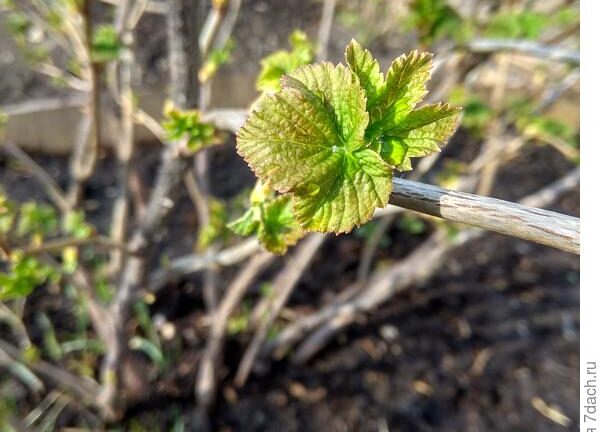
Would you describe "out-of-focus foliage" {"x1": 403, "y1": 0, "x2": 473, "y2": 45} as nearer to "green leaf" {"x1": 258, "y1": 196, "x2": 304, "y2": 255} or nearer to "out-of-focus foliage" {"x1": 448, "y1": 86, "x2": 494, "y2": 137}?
"out-of-focus foliage" {"x1": 448, "y1": 86, "x2": 494, "y2": 137}

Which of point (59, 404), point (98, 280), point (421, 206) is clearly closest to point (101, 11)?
point (98, 280)

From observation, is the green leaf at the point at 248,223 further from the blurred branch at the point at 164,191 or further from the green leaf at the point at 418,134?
the blurred branch at the point at 164,191

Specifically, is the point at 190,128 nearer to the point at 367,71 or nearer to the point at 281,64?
the point at 281,64

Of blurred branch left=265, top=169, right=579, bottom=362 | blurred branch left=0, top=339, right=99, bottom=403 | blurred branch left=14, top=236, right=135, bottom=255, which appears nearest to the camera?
blurred branch left=14, top=236, right=135, bottom=255

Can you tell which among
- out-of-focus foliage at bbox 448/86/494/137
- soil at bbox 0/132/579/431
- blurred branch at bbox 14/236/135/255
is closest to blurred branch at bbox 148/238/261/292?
blurred branch at bbox 14/236/135/255

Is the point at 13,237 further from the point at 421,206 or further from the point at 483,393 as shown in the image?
the point at 483,393
